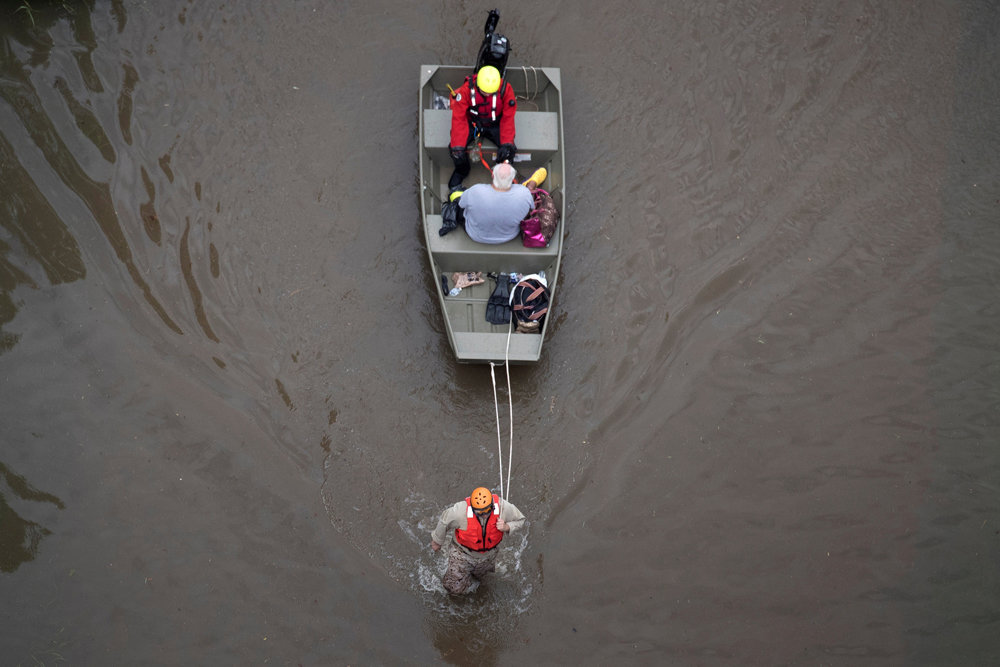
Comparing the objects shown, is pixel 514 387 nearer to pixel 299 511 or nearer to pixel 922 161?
pixel 299 511

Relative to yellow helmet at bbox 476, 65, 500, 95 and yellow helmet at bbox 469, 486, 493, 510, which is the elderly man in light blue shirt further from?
yellow helmet at bbox 469, 486, 493, 510

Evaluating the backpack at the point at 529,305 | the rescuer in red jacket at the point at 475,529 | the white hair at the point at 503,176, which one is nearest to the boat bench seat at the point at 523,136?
the white hair at the point at 503,176

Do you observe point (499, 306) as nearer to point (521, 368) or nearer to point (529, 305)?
point (529, 305)

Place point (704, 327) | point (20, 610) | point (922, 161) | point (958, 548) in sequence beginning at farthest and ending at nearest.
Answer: point (922, 161) → point (704, 327) → point (958, 548) → point (20, 610)

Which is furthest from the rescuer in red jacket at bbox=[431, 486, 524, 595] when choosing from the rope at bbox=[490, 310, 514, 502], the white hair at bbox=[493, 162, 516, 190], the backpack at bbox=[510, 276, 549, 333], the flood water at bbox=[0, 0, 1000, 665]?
the white hair at bbox=[493, 162, 516, 190]

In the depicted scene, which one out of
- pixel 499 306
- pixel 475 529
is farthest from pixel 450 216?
pixel 475 529

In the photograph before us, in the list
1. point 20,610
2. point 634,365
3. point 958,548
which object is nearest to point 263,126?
point 634,365

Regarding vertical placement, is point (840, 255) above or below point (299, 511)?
above

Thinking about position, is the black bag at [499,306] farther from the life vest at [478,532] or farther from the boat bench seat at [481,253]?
the life vest at [478,532]
